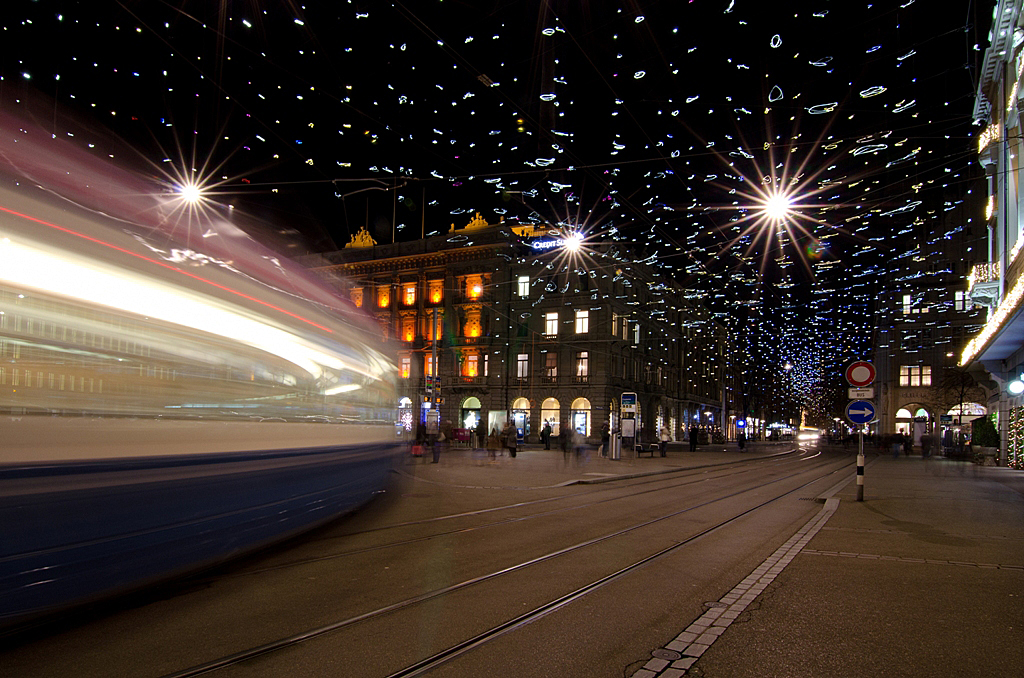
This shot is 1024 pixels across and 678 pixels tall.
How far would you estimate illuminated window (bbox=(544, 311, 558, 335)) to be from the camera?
55.6 metres

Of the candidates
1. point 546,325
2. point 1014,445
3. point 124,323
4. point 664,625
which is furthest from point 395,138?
point 546,325

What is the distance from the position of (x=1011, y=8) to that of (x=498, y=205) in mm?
22338

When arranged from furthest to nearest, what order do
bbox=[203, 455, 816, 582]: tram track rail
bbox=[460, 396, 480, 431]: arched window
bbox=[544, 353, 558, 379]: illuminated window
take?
bbox=[460, 396, 480, 431]: arched window
bbox=[544, 353, 558, 379]: illuminated window
bbox=[203, 455, 816, 582]: tram track rail

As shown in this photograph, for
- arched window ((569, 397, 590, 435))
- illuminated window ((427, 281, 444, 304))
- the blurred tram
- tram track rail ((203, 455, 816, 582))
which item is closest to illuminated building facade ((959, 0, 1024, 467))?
tram track rail ((203, 455, 816, 582))

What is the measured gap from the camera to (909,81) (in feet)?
45.1

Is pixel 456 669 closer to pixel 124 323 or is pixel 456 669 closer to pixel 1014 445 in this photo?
pixel 124 323

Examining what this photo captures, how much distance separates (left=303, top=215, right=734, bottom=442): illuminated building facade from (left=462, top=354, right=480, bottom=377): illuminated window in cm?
11

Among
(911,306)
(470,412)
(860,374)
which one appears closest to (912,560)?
(860,374)

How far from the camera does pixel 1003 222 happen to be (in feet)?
101

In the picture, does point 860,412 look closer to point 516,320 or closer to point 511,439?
point 511,439

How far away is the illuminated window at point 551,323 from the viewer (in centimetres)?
5562

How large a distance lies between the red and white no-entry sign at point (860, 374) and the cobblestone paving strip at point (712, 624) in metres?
7.28

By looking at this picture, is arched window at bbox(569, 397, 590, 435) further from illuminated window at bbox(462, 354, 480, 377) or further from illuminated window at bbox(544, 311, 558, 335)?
illuminated window at bbox(462, 354, 480, 377)

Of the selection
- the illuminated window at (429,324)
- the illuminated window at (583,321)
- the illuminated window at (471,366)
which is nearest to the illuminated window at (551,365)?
the illuminated window at (583,321)
